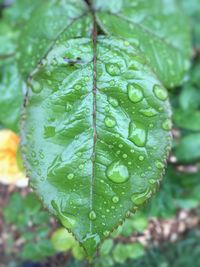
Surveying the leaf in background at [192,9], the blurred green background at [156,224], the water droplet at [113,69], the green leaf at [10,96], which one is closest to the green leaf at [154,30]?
the water droplet at [113,69]

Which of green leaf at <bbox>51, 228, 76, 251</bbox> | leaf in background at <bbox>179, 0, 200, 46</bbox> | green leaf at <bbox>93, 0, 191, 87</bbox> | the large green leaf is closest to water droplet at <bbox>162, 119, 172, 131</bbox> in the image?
the large green leaf

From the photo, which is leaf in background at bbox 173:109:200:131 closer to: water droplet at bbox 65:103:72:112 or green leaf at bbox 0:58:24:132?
green leaf at bbox 0:58:24:132

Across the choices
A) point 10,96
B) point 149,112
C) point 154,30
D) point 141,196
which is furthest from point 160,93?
point 10,96

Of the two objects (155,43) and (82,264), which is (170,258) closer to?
(82,264)

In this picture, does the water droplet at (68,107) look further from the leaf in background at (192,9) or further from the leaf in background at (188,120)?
the leaf in background at (192,9)

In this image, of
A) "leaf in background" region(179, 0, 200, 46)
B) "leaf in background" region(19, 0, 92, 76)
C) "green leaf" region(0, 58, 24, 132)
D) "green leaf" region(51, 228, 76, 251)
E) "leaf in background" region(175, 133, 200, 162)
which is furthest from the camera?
A: "leaf in background" region(179, 0, 200, 46)

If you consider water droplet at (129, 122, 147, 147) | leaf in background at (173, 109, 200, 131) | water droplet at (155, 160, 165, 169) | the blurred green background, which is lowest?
the blurred green background
